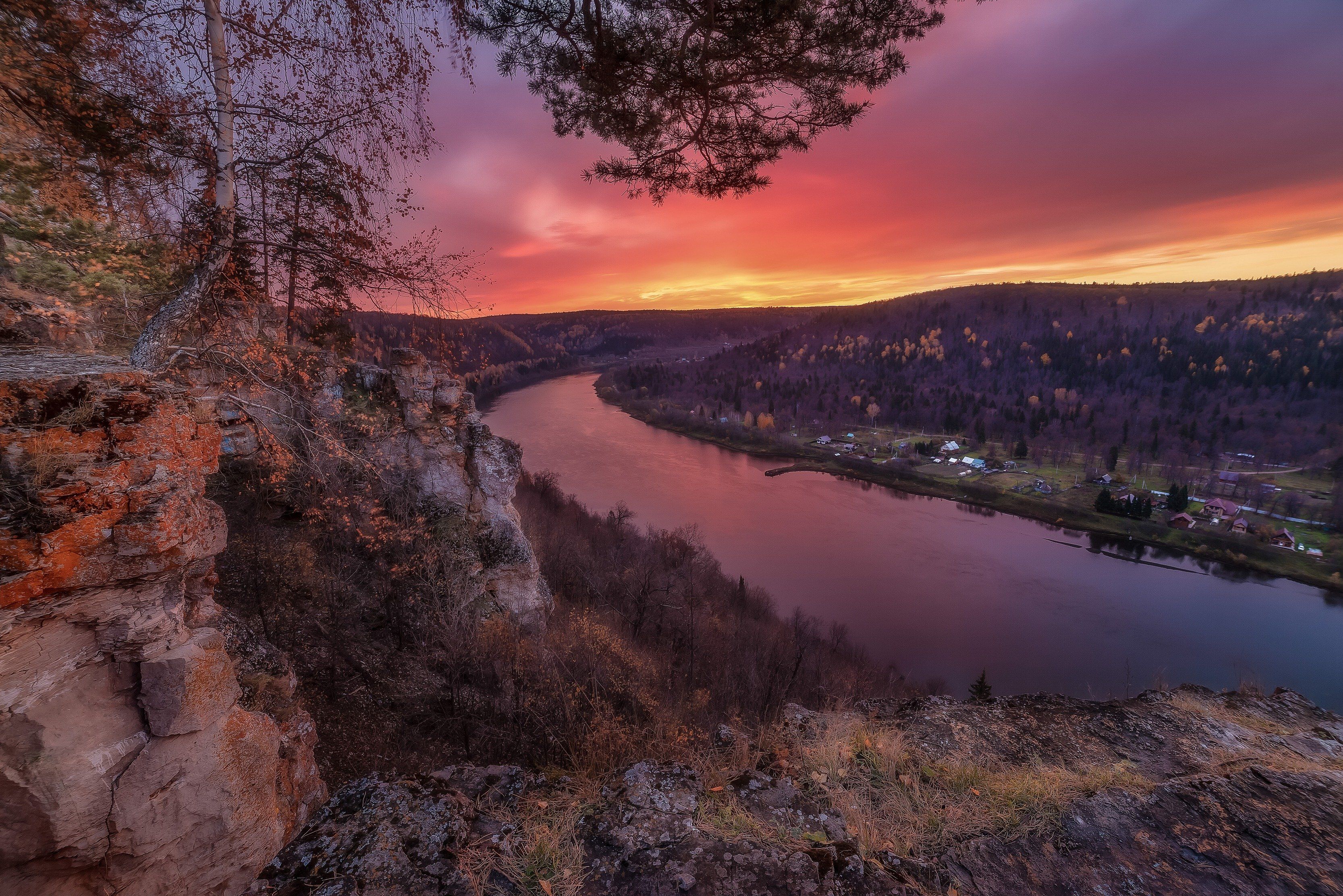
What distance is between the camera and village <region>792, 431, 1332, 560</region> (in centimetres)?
4138

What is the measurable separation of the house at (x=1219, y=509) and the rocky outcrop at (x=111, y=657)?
63.8 meters

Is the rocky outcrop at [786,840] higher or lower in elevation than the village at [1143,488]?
higher

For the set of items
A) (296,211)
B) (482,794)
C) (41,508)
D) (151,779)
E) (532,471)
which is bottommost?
(532,471)

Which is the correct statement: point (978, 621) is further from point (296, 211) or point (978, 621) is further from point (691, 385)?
point (691, 385)

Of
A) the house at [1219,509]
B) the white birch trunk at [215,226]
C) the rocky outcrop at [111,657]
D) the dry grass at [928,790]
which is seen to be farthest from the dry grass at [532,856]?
the house at [1219,509]

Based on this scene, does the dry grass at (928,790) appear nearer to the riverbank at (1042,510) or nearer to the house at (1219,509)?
the riverbank at (1042,510)

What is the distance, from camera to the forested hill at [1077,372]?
73250 millimetres

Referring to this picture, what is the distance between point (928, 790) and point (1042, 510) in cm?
5369

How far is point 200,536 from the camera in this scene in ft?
10.4

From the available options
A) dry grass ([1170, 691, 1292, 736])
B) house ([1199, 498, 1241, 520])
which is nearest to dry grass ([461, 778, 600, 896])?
dry grass ([1170, 691, 1292, 736])

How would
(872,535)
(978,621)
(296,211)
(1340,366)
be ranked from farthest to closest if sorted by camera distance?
(1340,366)
(872,535)
(978,621)
(296,211)

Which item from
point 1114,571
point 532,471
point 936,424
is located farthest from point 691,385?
point 1114,571

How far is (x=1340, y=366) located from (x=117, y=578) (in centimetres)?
13106

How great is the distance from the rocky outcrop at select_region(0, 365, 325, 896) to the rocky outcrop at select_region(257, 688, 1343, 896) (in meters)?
1.05
